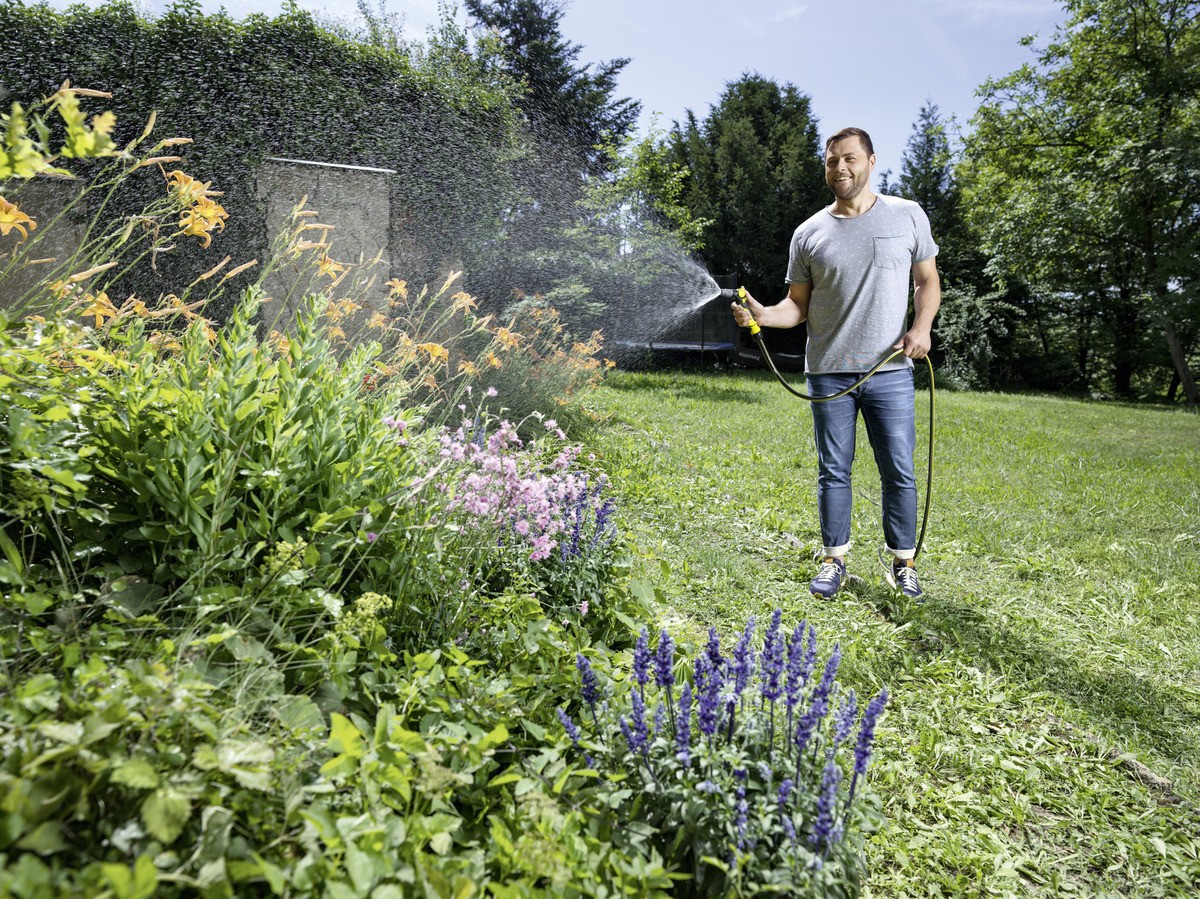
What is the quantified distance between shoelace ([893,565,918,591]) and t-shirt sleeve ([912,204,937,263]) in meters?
1.40

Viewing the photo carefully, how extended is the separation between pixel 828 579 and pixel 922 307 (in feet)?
4.22

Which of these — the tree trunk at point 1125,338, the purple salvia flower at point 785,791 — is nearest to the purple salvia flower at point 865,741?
the purple salvia flower at point 785,791

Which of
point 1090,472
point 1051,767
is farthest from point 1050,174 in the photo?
point 1051,767

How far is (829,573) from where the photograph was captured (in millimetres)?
3209

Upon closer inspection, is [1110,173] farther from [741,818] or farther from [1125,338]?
[741,818]

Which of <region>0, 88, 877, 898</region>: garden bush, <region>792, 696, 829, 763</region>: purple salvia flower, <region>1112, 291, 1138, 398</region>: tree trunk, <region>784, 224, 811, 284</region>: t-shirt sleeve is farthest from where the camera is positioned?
<region>1112, 291, 1138, 398</region>: tree trunk

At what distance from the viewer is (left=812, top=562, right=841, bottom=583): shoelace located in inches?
126

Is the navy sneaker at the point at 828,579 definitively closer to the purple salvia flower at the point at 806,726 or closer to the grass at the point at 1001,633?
the grass at the point at 1001,633

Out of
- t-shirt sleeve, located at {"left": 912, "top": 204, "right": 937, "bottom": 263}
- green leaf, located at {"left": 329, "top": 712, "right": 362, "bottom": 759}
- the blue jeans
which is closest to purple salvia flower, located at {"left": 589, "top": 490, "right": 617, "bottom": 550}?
the blue jeans

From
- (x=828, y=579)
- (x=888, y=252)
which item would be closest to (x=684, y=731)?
(x=828, y=579)

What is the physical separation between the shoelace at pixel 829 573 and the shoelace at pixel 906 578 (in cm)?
28

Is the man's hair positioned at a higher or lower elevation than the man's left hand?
higher

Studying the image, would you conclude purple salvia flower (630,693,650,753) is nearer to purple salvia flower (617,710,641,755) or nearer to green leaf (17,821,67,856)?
purple salvia flower (617,710,641,755)

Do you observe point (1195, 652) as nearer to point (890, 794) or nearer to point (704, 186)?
point (890, 794)
